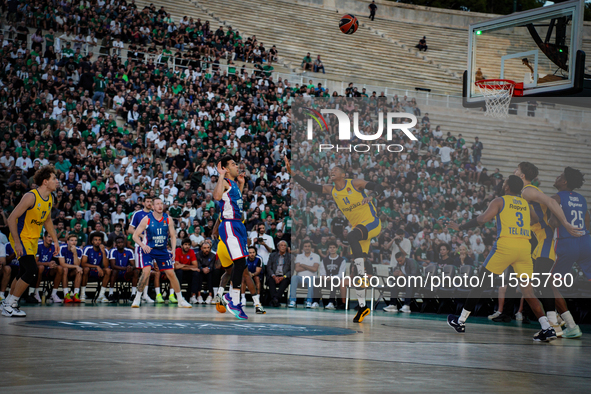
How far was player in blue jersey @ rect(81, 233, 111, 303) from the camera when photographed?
47.4 feet

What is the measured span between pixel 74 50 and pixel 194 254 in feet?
33.6

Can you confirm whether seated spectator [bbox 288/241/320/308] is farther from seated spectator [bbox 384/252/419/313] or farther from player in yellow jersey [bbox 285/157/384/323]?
player in yellow jersey [bbox 285/157/384/323]

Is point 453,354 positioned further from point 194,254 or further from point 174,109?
point 174,109

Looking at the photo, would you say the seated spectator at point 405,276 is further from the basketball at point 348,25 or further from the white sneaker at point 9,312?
the basketball at point 348,25

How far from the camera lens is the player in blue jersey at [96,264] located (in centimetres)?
1444

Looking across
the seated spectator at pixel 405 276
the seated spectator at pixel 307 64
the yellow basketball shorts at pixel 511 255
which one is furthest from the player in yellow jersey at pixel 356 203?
the seated spectator at pixel 307 64

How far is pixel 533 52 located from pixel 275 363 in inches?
424

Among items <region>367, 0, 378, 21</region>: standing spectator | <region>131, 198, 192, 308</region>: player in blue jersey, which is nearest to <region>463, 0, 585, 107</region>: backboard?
<region>131, 198, 192, 308</region>: player in blue jersey

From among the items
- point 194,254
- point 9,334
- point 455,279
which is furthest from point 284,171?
point 9,334

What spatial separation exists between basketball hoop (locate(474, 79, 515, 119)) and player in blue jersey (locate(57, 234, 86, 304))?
9687mm

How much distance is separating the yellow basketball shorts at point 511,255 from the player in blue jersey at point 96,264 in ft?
30.4

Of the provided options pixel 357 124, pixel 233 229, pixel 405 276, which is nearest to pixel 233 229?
pixel 233 229

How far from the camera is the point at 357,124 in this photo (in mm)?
23484

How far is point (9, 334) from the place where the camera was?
6371mm
